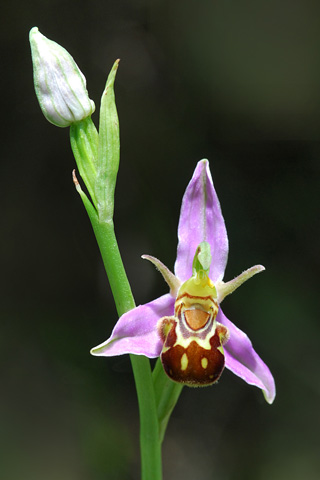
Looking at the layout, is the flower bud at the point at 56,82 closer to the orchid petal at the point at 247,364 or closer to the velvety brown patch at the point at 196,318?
the velvety brown patch at the point at 196,318

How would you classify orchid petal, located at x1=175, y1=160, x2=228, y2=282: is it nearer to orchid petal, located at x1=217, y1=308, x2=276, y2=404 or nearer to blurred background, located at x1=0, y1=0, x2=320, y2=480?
orchid petal, located at x1=217, y1=308, x2=276, y2=404

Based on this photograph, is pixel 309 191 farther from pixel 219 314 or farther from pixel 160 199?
pixel 219 314

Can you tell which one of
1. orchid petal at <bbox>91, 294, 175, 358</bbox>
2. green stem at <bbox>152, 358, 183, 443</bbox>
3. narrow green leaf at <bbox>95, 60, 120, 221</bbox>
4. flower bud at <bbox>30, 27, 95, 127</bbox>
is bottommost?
green stem at <bbox>152, 358, 183, 443</bbox>

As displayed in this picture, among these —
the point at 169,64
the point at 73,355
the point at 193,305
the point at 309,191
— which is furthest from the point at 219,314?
the point at 169,64

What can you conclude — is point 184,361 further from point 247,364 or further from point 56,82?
point 56,82

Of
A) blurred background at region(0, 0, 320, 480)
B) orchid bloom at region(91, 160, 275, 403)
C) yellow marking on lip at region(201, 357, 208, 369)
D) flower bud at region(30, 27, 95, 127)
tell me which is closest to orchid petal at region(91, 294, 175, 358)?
orchid bloom at region(91, 160, 275, 403)

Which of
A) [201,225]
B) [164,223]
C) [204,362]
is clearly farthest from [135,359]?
[164,223]

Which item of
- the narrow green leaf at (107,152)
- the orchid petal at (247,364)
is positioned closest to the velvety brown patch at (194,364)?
the orchid petal at (247,364)
